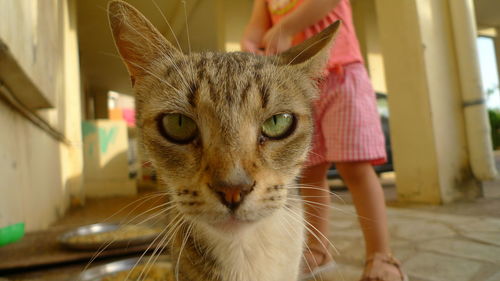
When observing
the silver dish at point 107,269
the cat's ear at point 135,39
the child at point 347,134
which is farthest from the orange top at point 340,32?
the silver dish at point 107,269

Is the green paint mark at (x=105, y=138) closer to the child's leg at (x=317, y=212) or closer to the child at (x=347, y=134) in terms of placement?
the child at (x=347, y=134)

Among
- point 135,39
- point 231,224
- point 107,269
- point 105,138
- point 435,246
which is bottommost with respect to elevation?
point 435,246

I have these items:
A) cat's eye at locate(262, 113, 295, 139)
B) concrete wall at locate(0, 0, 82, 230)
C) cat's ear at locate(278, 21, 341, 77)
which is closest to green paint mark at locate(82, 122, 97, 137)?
concrete wall at locate(0, 0, 82, 230)

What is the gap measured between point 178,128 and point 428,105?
9.01 feet

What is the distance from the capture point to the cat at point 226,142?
0.86m

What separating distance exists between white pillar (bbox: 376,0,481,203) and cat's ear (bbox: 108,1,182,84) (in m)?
2.65

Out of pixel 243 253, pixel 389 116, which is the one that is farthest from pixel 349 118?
pixel 389 116

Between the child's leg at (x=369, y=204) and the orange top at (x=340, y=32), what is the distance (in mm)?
494

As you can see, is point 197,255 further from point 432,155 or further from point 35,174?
point 432,155

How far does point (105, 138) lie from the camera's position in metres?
6.20

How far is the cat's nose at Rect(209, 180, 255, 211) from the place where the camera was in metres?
0.80

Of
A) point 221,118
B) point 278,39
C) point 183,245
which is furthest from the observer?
point 278,39

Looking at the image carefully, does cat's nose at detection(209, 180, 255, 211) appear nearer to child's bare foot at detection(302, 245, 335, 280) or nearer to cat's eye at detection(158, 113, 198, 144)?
cat's eye at detection(158, 113, 198, 144)

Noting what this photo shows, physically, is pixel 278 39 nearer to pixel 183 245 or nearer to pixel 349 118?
pixel 349 118
